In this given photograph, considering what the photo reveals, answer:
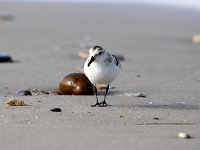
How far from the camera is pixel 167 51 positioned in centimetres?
1470

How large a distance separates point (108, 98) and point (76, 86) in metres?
0.46

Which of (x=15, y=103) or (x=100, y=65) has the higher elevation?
(x=100, y=65)

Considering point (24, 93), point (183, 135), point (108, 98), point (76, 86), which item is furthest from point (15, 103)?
point (183, 135)

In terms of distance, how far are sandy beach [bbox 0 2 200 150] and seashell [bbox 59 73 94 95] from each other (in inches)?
7.1

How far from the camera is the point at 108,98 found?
8109 millimetres

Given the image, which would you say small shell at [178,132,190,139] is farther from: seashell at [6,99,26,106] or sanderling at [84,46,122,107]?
seashell at [6,99,26,106]

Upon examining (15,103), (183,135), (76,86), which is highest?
(76,86)

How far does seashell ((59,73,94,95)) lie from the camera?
823 cm

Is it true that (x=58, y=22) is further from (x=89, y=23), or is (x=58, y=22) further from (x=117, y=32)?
(x=117, y=32)

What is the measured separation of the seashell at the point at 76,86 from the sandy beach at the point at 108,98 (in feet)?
0.59

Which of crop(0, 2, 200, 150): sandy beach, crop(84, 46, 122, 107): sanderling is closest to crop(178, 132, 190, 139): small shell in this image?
crop(0, 2, 200, 150): sandy beach

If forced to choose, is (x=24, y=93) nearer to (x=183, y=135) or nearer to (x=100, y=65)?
(x=100, y=65)

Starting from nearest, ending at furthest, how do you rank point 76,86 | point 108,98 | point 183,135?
point 183,135
point 108,98
point 76,86

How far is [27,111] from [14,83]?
2418 mm
